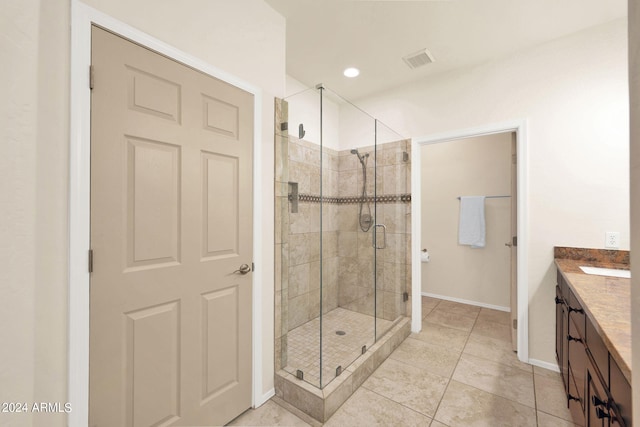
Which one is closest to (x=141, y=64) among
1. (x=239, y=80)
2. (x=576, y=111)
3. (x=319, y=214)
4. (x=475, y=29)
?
(x=239, y=80)

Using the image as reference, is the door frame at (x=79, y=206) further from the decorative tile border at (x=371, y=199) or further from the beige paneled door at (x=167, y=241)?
the decorative tile border at (x=371, y=199)

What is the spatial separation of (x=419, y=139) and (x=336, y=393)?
98.4 inches

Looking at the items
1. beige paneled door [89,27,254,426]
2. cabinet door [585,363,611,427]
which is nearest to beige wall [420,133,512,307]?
cabinet door [585,363,611,427]

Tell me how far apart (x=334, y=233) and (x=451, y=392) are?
1550mm

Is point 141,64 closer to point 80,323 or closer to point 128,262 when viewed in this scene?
point 128,262

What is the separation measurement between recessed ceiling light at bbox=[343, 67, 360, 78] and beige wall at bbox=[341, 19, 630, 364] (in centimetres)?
108

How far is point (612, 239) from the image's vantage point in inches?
80.7

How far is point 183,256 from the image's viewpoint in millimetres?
1460

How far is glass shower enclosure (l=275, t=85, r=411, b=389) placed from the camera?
2.06 m

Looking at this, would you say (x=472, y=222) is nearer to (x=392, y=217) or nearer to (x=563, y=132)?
(x=392, y=217)

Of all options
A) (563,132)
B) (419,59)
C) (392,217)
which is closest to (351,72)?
(419,59)

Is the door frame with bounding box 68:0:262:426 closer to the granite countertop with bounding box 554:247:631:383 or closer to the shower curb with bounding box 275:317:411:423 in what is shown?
the shower curb with bounding box 275:317:411:423

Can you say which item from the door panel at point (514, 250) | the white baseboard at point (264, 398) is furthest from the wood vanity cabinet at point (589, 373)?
the white baseboard at point (264, 398)

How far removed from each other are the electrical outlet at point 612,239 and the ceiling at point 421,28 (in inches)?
62.9
